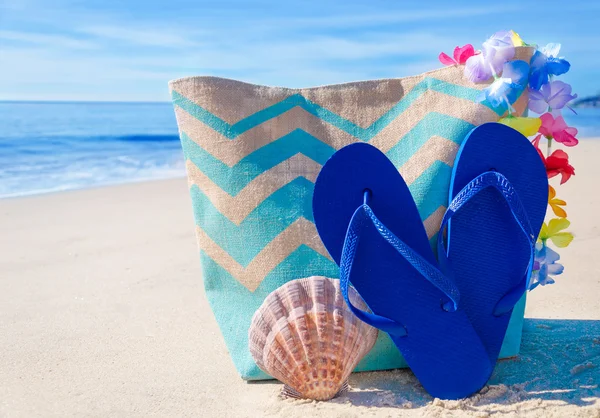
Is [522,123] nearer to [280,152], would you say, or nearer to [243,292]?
[280,152]

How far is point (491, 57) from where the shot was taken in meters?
1.59

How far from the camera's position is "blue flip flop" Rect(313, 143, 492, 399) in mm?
1430

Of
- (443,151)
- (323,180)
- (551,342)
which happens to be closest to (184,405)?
(323,180)

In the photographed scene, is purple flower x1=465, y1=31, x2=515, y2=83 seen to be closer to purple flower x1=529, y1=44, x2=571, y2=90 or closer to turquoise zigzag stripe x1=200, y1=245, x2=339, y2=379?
purple flower x1=529, y1=44, x2=571, y2=90

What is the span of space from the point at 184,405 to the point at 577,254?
1.99m

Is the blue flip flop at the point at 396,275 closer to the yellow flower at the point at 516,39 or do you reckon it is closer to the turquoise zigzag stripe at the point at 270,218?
the turquoise zigzag stripe at the point at 270,218

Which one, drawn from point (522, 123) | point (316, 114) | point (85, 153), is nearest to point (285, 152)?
point (316, 114)

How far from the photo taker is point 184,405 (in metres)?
1.57

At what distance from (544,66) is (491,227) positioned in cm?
47

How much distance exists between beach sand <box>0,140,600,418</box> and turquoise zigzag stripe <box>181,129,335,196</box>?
555mm

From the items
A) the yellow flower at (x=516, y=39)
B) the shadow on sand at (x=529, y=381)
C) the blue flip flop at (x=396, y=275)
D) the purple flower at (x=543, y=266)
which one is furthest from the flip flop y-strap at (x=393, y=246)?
the yellow flower at (x=516, y=39)

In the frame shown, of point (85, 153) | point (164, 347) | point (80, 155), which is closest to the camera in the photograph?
point (164, 347)

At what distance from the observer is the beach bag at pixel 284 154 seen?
1.62 m

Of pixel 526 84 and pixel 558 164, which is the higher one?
pixel 526 84
